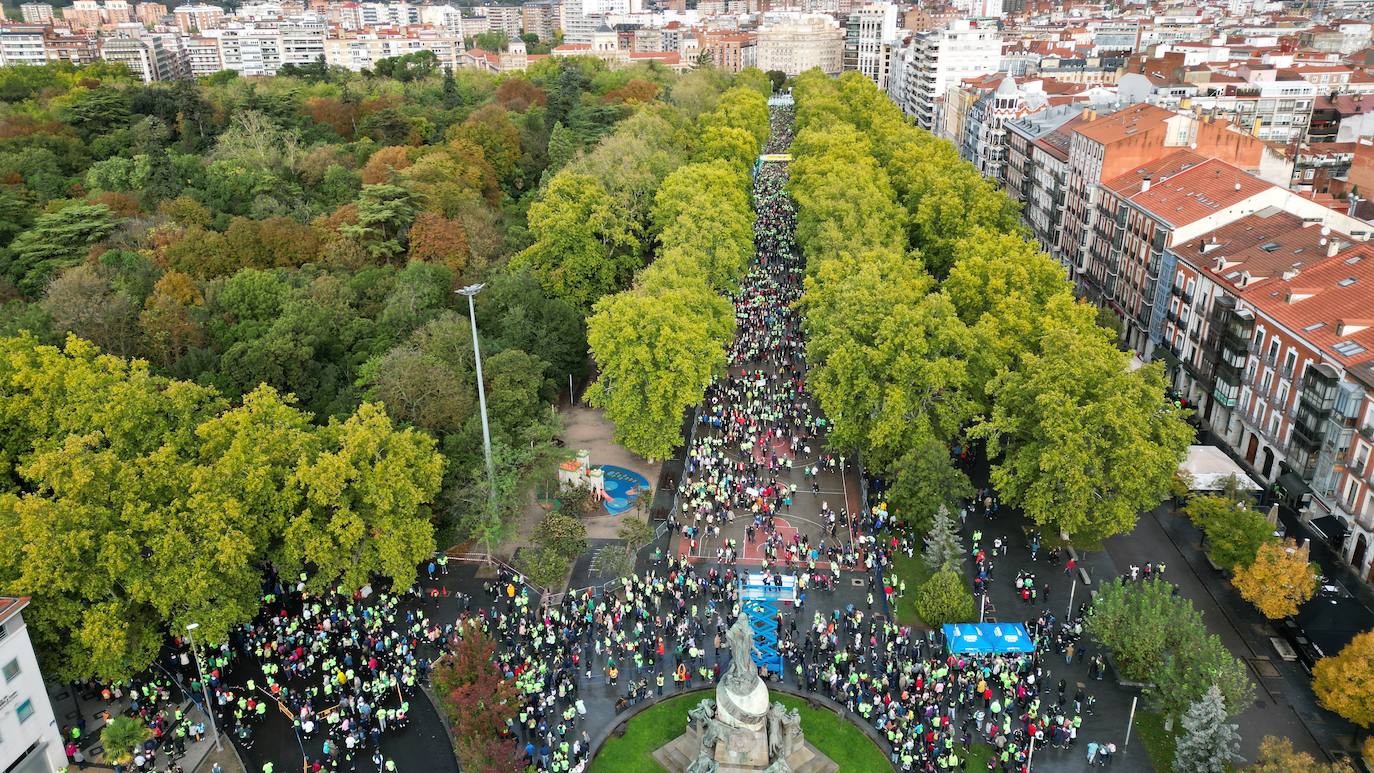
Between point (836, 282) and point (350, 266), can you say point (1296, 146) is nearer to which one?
point (836, 282)

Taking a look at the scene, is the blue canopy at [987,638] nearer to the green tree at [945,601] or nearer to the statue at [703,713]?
the green tree at [945,601]

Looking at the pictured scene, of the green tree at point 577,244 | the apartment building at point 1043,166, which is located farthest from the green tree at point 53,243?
the apartment building at point 1043,166

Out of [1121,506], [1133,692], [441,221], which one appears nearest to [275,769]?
[1133,692]

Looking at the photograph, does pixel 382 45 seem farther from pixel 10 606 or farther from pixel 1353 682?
pixel 1353 682

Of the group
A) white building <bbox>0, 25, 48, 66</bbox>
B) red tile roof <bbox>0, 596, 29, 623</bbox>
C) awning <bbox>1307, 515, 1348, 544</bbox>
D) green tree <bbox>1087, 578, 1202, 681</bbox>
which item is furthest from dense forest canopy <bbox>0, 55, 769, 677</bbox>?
white building <bbox>0, 25, 48, 66</bbox>

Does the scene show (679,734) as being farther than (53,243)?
No

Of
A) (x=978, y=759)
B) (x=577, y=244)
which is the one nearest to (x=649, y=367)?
(x=577, y=244)
